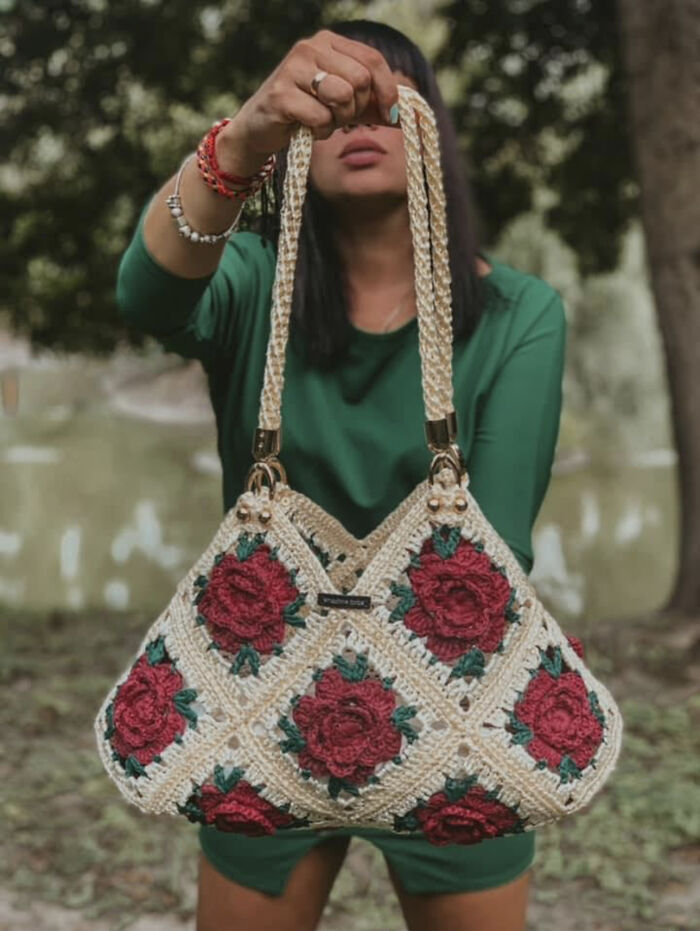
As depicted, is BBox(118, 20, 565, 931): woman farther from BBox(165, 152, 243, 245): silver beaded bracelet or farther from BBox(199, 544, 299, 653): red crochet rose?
BBox(199, 544, 299, 653): red crochet rose

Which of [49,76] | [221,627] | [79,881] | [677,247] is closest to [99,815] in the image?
[79,881]

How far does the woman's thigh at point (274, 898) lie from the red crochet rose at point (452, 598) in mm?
451

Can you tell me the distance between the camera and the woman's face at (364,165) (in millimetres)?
1609

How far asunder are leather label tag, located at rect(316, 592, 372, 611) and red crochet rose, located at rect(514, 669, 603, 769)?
22 cm

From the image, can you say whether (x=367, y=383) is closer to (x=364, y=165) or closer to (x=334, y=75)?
(x=364, y=165)

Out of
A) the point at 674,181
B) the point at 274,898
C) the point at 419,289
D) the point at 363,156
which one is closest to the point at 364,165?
the point at 363,156

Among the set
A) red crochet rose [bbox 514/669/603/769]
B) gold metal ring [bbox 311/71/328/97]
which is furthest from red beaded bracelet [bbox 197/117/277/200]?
red crochet rose [bbox 514/669/603/769]

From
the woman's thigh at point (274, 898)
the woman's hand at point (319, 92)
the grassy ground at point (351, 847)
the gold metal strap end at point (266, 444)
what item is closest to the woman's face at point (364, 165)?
the woman's hand at point (319, 92)

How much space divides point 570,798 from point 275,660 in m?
0.37

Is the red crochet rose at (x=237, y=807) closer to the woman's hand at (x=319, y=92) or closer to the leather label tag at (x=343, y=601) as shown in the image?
the leather label tag at (x=343, y=601)

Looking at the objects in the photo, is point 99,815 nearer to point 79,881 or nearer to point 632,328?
point 79,881

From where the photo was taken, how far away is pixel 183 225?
1433mm

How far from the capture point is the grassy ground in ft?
11.4

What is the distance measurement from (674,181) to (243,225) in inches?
A: 166
